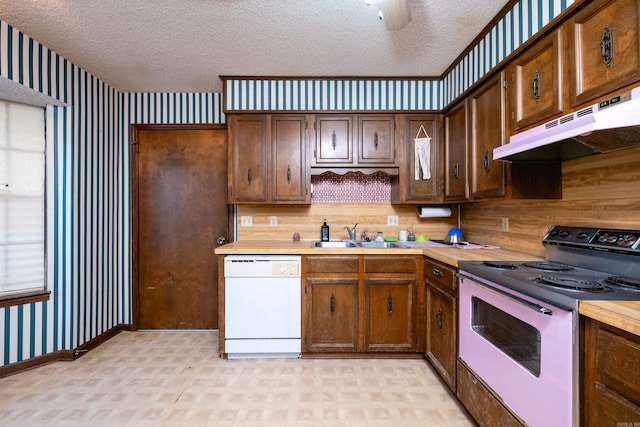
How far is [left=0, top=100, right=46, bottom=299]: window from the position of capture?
2434mm

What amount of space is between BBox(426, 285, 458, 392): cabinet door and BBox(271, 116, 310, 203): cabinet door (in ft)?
4.58

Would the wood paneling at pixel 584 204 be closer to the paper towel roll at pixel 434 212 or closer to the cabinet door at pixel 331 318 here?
the paper towel roll at pixel 434 212

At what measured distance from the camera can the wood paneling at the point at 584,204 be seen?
4.95 ft

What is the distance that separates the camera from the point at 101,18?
6.81 feet

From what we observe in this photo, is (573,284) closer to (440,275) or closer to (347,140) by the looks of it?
(440,275)

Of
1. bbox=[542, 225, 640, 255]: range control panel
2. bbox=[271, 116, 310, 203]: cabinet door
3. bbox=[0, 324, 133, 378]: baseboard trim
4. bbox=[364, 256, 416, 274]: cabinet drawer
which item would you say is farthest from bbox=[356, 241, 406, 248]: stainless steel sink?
bbox=[0, 324, 133, 378]: baseboard trim

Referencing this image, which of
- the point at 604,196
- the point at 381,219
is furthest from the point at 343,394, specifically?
the point at 604,196

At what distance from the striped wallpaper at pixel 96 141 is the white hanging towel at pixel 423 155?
13.1 inches

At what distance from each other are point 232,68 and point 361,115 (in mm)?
1228

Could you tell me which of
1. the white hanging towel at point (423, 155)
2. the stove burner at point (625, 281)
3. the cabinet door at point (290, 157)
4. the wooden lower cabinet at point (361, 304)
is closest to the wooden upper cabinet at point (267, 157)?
the cabinet door at point (290, 157)

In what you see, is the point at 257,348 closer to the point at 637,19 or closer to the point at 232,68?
the point at 232,68

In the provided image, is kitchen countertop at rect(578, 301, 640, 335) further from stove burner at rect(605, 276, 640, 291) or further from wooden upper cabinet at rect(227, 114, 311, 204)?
wooden upper cabinet at rect(227, 114, 311, 204)

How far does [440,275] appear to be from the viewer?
226cm

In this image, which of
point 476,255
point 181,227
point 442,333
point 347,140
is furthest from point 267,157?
point 442,333
